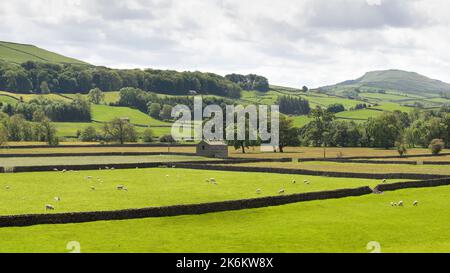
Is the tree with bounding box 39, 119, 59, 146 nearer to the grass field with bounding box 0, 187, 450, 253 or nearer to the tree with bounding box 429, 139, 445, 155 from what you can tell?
the tree with bounding box 429, 139, 445, 155

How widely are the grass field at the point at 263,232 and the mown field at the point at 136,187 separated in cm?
555

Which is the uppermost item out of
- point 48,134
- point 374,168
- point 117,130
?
point 117,130

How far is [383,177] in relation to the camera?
3059 inches

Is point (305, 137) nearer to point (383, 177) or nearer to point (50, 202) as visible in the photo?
point (383, 177)

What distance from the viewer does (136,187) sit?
2616 inches

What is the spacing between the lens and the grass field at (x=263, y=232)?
38844 millimetres

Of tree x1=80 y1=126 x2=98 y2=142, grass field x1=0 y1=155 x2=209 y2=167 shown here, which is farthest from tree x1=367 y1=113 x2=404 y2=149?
tree x1=80 y1=126 x2=98 y2=142

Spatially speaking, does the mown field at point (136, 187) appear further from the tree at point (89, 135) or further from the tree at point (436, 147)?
the tree at point (89, 135)

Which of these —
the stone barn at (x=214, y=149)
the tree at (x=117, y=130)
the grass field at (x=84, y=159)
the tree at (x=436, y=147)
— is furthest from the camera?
the tree at (x=117, y=130)

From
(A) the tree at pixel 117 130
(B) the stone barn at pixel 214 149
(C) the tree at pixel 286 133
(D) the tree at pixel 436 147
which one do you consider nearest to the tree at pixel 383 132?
(C) the tree at pixel 286 133

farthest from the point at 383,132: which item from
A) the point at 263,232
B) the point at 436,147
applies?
the point at 263,232

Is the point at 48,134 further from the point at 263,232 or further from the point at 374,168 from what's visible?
the point at 263,232

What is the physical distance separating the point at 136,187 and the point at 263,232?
982 inches
